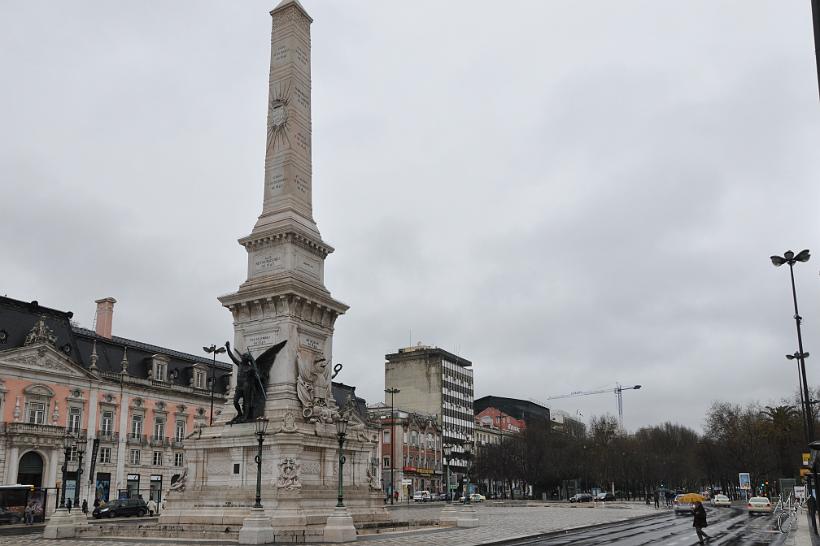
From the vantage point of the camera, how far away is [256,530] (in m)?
23.5

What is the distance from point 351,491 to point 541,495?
7894 centimetres

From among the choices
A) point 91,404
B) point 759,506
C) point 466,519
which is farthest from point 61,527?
point 759,506

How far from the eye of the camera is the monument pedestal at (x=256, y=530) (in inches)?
925

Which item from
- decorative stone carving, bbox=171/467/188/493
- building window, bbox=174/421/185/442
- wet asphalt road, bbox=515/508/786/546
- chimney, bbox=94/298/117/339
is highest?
chimney, bbox=94/298/117/339

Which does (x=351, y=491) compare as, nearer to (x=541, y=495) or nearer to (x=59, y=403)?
(x=59, y=403)

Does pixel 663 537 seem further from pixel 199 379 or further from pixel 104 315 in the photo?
pixel 104 315

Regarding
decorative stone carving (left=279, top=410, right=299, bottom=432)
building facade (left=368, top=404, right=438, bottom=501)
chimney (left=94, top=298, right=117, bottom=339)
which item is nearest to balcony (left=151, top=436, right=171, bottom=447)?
chimney (left=94, top=298, right=117, bottom=339)

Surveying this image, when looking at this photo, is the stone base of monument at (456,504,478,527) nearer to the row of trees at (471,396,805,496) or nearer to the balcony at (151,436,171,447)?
the balcony at (151,436,171,447)

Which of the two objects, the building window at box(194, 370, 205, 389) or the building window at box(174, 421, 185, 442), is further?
the building window at box(194, 370, 205, 389)

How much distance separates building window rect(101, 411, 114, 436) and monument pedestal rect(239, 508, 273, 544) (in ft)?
135

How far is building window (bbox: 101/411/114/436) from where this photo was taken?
197 ft

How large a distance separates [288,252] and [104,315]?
43134mm

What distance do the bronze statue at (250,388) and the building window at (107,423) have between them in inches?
1406

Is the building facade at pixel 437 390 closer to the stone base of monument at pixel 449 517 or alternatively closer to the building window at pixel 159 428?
the building window at pixel 159 428
